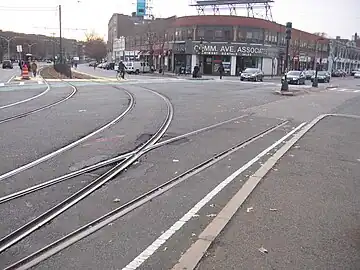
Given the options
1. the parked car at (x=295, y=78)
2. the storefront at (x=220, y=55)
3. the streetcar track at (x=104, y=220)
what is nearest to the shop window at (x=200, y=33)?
the storefront at (x=220, y=55)

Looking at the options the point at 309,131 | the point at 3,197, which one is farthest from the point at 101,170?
the point at 309,131

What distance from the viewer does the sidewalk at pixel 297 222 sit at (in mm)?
4117

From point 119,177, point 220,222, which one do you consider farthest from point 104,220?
point 119,177

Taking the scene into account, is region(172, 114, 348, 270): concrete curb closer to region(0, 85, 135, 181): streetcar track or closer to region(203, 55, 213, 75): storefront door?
region(0, 85, 135, 181): streetcar track

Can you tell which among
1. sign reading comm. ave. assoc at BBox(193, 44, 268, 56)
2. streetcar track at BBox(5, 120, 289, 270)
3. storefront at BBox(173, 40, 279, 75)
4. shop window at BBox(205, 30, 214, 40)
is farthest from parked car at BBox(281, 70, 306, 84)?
streetcar track at BBox(5, 120, 289, 270)

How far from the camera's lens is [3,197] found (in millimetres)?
5684

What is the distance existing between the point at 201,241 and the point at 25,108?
Answer: 41.9 ft

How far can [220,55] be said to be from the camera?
71.1 metres

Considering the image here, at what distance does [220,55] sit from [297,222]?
6756cm

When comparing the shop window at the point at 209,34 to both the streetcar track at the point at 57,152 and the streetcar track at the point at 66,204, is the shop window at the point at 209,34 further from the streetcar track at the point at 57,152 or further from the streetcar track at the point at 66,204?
the streetcar track at the point at 66,204

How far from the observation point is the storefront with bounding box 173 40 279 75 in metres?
70.9

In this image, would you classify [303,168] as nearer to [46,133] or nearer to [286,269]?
[286,269]

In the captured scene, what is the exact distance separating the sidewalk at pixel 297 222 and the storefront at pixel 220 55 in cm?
6234

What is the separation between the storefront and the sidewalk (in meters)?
62.3
